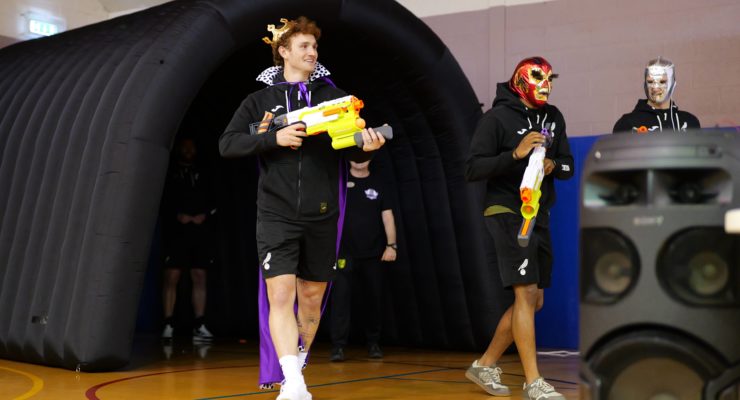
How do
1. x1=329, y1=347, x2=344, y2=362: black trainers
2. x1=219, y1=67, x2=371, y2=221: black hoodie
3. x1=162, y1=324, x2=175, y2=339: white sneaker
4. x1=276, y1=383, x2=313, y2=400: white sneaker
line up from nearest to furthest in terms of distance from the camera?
x1=276, y1=383, x2=313, y2=400: white sneaker
x1=219, y1=67, x2=371, y2=221: black hoodie
x1=329, y1=347, x2=344, y2=362: black trainers
x1=162, y1=324, x2=175, y2=339: white sneaker

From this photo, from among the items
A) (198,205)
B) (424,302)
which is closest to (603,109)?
(424,302)

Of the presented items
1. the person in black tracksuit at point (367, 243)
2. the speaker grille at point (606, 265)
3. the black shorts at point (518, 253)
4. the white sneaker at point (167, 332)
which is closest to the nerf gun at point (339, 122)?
the black shorts at point (518, 253)

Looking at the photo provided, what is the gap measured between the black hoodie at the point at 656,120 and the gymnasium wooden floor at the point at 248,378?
61.4 inches

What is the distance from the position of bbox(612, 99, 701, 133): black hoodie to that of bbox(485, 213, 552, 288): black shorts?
3.04 feet

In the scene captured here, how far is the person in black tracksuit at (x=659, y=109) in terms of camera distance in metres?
5.65

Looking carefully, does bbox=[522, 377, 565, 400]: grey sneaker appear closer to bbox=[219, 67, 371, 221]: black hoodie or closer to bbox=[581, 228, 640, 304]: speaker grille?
bbox=[219, 67, 371, 221]: black hoodie

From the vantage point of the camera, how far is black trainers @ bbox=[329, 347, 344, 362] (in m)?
7.41

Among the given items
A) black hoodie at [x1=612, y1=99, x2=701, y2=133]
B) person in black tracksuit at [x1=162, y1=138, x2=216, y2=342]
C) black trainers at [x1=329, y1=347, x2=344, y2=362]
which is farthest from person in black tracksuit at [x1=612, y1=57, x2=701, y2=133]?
person in black tracksuit at [x1=162, y1=138, x2=216, y2=342]

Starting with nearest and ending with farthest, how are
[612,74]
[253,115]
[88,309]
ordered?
[253,115] < [88,309] < [612,74]

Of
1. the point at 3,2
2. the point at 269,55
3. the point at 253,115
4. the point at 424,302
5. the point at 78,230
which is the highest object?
the point at 3,2

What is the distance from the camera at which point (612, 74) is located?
28.6 ft

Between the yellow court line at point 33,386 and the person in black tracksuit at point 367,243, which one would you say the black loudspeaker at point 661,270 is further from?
the person in black tracksuit at point 367,243

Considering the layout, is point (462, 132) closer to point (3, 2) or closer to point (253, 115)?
point (253, 115)

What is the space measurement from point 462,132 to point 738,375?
551 cm
